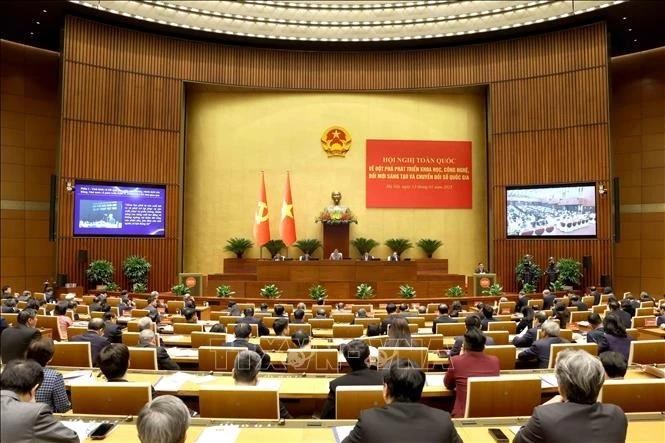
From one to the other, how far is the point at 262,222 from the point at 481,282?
19.4 feet

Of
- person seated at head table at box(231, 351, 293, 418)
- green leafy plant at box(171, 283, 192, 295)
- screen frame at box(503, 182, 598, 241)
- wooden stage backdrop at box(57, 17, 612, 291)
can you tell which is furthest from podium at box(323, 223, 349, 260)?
person seated at head table at box(231, 351, 293, 418)

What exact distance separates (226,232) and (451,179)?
6833 millimetres

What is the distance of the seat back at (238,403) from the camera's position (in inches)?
107

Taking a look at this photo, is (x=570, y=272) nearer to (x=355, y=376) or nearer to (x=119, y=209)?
(x=355, y=376)

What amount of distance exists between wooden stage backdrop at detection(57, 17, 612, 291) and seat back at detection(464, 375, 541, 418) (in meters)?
11.4

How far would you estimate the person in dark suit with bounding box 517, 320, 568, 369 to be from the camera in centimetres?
421

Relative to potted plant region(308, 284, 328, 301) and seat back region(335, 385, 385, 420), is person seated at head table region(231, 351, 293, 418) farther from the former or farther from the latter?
potted plant region(308, 284, 328, 301)

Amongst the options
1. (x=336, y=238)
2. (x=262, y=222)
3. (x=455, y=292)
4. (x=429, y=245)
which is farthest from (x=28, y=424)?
(x=429, y=245)

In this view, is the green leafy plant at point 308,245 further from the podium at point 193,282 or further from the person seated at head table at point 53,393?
the person seated at head table at point 53,393

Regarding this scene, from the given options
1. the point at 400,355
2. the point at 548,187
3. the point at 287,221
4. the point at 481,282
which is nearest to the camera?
the point at 400,355

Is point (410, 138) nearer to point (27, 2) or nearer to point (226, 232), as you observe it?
point (226, 232)

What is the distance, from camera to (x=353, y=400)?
274cm

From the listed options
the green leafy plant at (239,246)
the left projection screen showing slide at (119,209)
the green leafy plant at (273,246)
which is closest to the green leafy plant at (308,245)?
the green leafy plant at (273,246)

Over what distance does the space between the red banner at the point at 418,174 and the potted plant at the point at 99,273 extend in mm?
7327
